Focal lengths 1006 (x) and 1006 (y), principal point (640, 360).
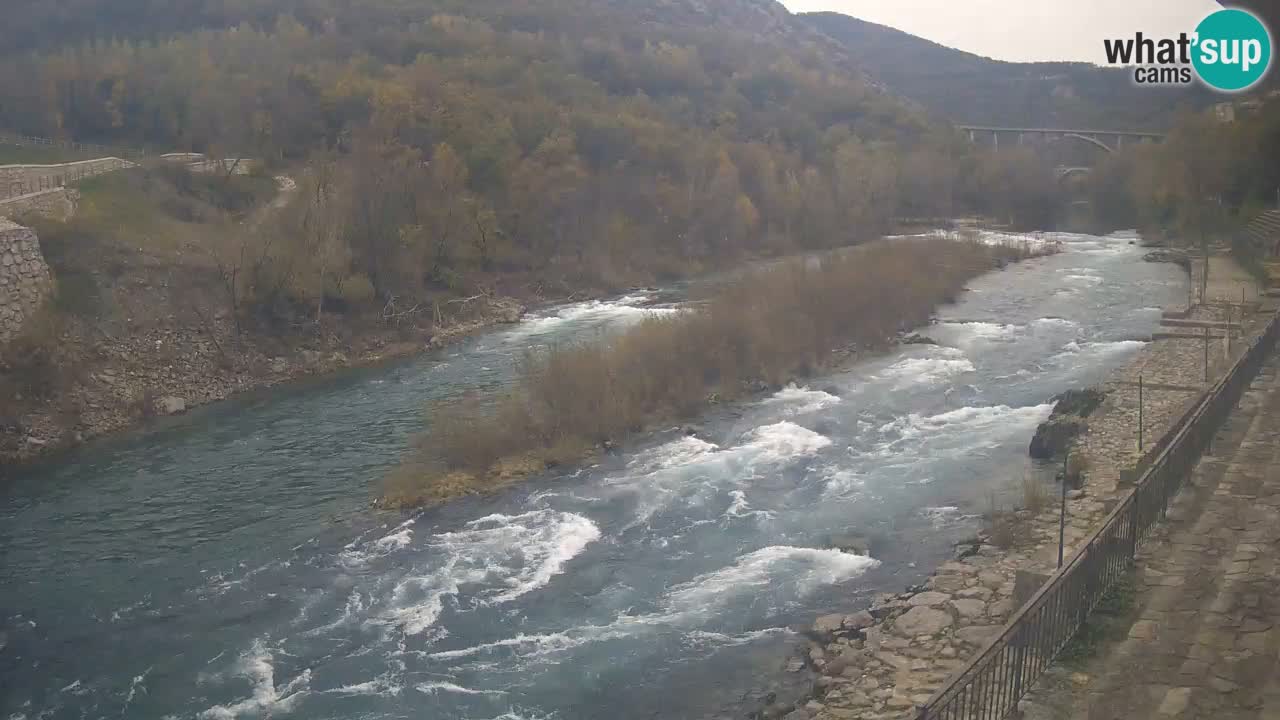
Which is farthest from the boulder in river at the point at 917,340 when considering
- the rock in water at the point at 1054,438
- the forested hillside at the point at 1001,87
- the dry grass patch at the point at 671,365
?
the forested hillside at the point at 1001,87

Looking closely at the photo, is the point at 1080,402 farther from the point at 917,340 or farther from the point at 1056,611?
the point at 1056,611

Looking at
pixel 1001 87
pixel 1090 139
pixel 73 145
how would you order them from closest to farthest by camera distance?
1. pixel 73 145
2. pixel 1090 139
3. pixel 1001 87

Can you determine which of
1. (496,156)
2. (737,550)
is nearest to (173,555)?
(737,550)

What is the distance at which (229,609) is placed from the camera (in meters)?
14.3

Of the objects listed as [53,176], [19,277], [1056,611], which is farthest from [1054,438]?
[53,176]

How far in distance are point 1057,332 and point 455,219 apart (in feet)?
73.8

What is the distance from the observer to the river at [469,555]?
40.1 feet

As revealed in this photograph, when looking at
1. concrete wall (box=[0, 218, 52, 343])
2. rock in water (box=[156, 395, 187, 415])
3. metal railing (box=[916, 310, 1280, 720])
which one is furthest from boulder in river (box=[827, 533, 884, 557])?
concrete wall (box=[0, 218, 52, 343])

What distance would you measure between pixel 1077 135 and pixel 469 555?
85705mm

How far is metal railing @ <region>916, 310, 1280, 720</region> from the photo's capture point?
24.2 feet

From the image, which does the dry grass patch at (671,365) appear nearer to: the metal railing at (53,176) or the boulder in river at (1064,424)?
the boulder in river at (1064,424)

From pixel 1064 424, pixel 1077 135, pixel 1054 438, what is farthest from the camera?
pixel 1077 135

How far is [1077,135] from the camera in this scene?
287 ft

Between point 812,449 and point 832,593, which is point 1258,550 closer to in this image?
point 832,593
